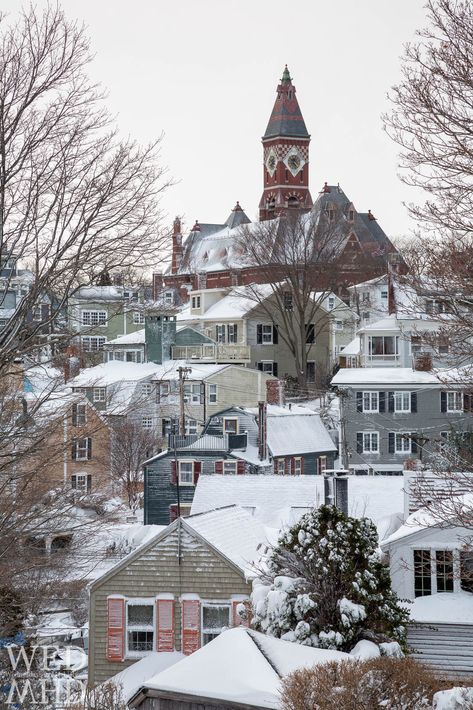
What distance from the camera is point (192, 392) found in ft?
162

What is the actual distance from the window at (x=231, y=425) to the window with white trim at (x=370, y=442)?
6.49 meters

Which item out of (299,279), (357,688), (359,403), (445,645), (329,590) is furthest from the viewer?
(299,279)

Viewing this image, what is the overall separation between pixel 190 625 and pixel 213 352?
37.5m

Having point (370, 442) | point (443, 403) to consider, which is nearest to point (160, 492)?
point (370, 442)

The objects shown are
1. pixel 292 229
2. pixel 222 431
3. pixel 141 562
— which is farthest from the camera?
pixel 292 229

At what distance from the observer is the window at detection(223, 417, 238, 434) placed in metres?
38.3

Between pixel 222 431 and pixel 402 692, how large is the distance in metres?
27.5

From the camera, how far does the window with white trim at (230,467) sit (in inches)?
1443

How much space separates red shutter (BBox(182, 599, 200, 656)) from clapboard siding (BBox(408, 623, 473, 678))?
482 centimetres

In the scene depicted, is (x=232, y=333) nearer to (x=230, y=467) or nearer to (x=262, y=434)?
(x=262, y=434)

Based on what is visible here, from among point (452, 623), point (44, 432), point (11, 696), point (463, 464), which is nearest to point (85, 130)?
point (44, 432)

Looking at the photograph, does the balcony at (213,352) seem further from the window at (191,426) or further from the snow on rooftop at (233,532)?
the snow on rooftop at (233,532)

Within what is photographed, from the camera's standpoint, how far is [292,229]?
2432 inches

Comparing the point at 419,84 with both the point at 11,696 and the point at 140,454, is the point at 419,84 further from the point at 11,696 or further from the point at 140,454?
the point at 140,454
